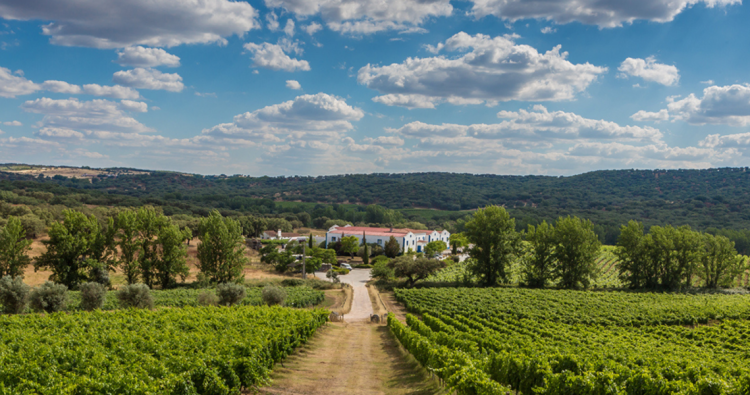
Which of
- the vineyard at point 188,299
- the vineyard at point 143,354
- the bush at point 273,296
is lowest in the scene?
the vineyard at point 188,299

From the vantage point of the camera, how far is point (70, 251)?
1768 inches

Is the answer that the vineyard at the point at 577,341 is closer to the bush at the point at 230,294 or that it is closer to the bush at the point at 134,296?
the bush at the point at 230,294

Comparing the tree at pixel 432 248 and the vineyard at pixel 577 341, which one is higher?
the vineyard at pixel 577 341

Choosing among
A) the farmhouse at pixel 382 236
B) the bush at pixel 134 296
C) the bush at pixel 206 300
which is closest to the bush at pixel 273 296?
the bush at pixel 206 300

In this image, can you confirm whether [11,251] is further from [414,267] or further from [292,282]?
[414,267]

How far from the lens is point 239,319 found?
22266 millimetres

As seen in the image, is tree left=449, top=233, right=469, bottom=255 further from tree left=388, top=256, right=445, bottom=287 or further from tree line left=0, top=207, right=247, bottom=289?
tree line left=0, top=207, right=247, bottom=289

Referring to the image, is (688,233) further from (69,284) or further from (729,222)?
(729,222)

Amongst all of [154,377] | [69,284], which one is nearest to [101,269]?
[69,284]

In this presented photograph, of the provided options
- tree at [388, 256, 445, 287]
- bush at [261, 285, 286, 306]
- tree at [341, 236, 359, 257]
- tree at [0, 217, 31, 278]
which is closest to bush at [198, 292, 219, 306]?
bush at [261, 285, 286, 306]

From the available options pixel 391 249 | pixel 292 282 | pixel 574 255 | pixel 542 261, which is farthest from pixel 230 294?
pixel 391 249

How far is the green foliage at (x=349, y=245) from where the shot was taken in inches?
3418

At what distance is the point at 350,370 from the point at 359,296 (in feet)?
99.8

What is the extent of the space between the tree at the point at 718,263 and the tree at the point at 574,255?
52.6 feet
